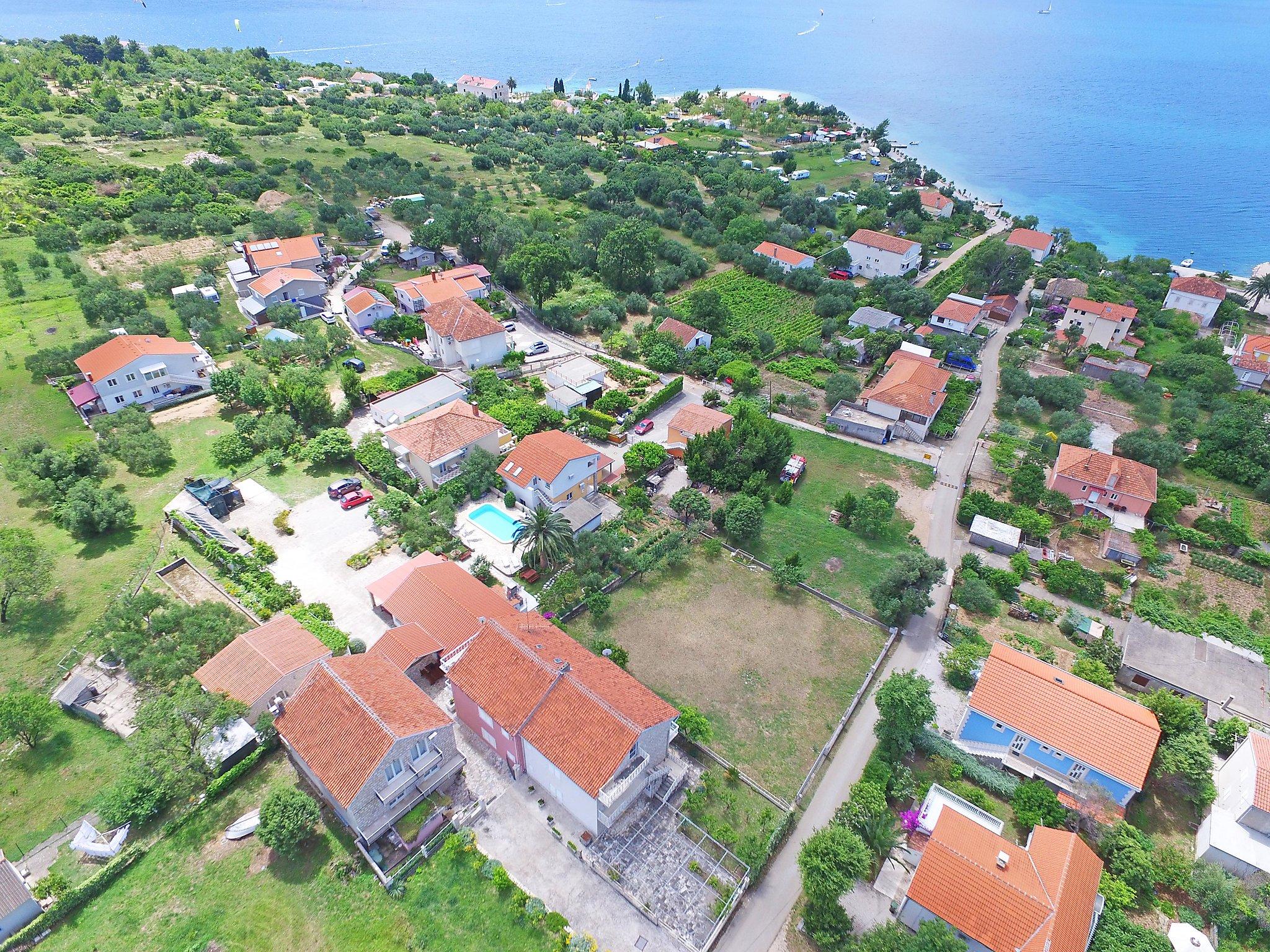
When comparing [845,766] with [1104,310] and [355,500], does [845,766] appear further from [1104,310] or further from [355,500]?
[1104,310]

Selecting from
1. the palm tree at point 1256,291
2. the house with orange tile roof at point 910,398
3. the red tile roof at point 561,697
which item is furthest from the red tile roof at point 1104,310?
the red tile roof at point 561,697

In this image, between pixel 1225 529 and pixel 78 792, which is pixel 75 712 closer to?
pixel 78 792

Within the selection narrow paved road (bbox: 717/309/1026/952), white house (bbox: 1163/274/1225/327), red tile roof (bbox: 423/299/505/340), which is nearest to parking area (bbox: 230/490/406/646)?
red tile roof (bbox: 423/299/505/340)

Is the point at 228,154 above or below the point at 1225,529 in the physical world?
above

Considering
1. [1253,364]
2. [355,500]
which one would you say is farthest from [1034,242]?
[355,500]

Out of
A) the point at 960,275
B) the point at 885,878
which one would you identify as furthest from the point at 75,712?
the point at 960,275

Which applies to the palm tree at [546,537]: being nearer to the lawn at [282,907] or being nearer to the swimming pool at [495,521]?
the swimming pool at [495,521]

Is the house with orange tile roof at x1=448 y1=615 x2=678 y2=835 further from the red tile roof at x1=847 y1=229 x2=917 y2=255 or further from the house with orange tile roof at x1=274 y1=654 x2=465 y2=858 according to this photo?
the red tile roof at x1=847 y1=229 x2=917 y2=255
